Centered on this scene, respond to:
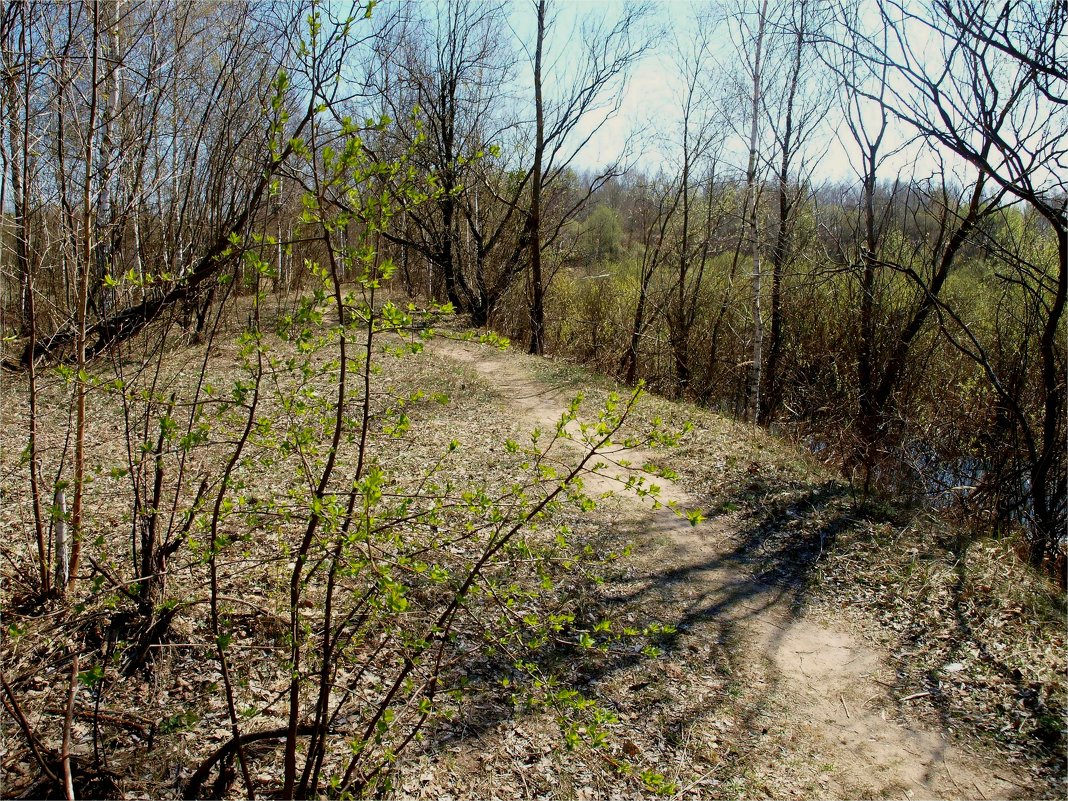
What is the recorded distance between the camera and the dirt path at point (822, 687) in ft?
10.1

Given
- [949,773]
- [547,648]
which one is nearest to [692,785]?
[547,648]

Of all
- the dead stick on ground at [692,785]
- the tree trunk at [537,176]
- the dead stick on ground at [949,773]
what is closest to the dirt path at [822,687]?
the dead stick on ground at [949,773]

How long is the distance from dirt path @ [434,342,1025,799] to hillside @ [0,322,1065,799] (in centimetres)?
1

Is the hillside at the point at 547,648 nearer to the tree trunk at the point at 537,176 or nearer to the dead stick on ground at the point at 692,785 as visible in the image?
the dead stick on ground at the point at 692,785

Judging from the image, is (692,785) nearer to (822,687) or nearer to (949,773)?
(822,687)

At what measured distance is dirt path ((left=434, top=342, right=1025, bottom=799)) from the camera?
3086 mm

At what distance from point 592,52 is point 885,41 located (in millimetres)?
6783

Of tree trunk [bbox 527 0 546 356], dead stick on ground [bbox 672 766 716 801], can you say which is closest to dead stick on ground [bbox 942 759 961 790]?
dead stick on ground [bbox 672 766 716 801]

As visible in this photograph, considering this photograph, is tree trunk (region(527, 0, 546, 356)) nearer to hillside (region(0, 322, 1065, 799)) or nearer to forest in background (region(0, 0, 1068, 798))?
forest in background (region(0, 0, 1068, 798))

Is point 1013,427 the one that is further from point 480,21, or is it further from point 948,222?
point 480,21

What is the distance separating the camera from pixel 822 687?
3688mm

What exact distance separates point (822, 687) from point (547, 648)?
1.55 metres

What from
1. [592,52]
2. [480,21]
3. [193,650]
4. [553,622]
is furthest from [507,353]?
[553,622]

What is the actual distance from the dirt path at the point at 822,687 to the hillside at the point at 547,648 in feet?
0.05
